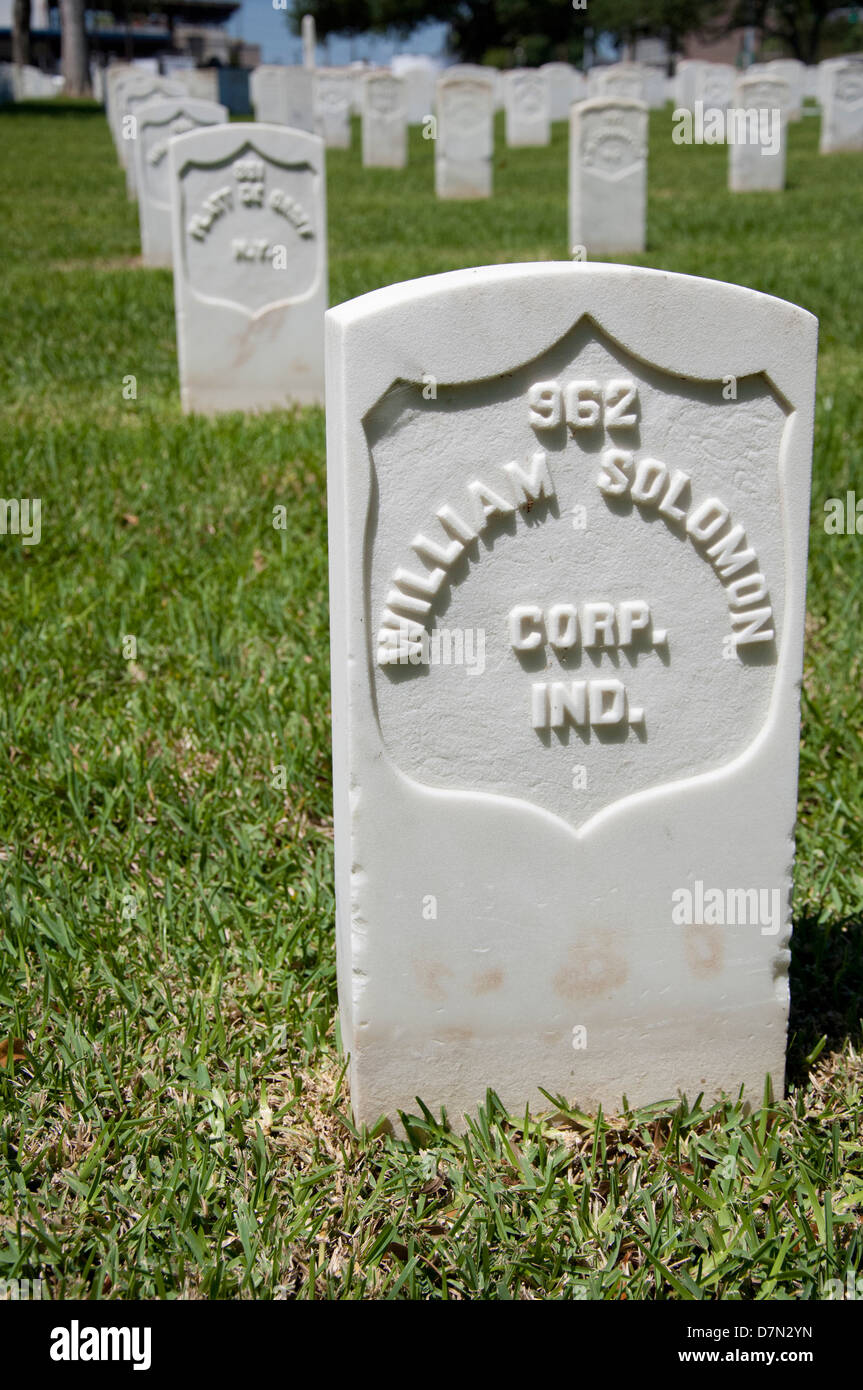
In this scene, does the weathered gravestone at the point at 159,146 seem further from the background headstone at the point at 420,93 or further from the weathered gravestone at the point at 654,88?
the weathered gravestone at the point at 654,88

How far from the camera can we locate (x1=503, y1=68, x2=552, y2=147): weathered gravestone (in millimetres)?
22156

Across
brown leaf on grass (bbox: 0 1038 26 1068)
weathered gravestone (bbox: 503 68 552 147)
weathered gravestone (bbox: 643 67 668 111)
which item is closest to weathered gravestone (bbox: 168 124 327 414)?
brown leaf on grass (bbox: 0 1038 26 1068)

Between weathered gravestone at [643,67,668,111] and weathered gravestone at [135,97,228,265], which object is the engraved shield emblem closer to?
weathered gravestone at [135,97,228,265]

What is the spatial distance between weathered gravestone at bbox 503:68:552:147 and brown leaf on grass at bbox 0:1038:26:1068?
72.5 feet

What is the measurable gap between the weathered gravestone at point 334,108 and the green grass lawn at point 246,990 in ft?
61.0

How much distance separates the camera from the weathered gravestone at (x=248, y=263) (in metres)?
6.16

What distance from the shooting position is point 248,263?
6.32 m

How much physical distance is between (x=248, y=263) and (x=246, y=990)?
4639 mm

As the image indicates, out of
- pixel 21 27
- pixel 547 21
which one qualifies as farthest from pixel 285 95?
pixel 547 21

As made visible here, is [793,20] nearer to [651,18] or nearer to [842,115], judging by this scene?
[651,18]

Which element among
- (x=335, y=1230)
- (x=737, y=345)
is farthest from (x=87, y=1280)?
(x=737, y=345)

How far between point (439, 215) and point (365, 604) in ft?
40.8

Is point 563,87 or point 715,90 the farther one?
point 563,87

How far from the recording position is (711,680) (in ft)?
6.81
